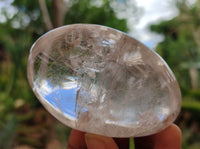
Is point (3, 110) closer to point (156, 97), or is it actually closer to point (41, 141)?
point (41, 141)

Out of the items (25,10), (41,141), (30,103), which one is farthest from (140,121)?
(25,10)

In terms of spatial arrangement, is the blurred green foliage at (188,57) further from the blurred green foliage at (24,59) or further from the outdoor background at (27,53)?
the blurred green foliage at (24,59)

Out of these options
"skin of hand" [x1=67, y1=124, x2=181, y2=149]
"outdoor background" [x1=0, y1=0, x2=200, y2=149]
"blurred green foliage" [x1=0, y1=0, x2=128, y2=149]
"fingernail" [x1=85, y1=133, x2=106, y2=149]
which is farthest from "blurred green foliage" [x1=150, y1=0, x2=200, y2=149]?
"fingernail" [x1=85, y1=133, x2=106, y2=149]

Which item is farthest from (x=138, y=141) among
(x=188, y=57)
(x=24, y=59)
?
(x=188, y=57)

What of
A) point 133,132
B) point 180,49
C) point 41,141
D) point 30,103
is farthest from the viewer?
point 180,49

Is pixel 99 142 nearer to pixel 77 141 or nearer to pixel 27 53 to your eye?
pixel 77 141

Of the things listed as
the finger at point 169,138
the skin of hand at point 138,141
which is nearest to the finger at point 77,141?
the skin of hand at point 138,141
